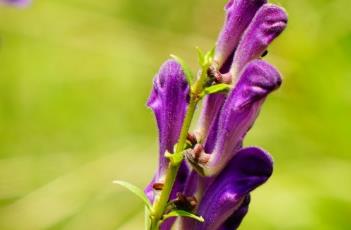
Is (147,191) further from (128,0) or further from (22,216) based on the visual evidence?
(128,0)

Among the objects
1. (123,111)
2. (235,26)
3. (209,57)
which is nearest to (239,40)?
(235,26)

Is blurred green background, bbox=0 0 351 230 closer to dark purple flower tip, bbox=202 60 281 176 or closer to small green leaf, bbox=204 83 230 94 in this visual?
dark purple flower tip, bbox=202 60 281 176

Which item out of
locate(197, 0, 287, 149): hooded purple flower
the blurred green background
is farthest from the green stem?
the blurred green background

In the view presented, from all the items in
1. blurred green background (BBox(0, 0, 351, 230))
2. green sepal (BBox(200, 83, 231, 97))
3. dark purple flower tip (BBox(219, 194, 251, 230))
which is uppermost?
green sepal (BBox(200, 83, 231, 97))

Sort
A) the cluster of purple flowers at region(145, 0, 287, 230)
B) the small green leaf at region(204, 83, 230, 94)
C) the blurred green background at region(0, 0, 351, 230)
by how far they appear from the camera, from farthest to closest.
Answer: the blurred green background at region(0, 0, 351, 230) → the cluster of purple flowers at region(145, 0, 287, 230) → the small green leaf at region(204, 83, 230, 94)

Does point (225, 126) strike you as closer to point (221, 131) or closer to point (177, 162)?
point (221, 131)

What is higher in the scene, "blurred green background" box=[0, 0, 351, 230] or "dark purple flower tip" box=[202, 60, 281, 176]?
"dark purple flower tip" box=[202, 60, 281, 176]

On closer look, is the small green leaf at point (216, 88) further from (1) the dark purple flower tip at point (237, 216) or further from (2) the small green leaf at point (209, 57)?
(1) the dark purple flower tip at point (237, 216)
